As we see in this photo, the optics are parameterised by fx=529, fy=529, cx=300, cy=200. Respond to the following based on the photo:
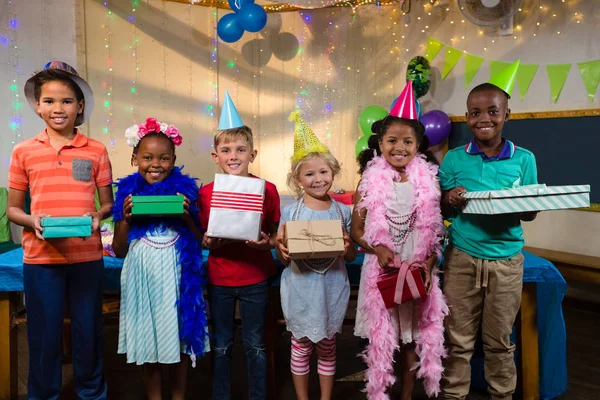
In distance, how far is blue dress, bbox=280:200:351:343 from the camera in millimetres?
2098

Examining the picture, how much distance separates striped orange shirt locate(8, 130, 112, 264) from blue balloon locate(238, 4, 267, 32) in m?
3.22

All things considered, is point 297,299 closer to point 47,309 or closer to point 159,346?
point 159,346

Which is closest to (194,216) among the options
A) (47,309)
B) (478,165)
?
(47,309)

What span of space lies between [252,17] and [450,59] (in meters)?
1.91

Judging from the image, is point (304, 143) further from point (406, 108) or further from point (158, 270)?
point (158, 270)

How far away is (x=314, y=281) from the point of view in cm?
210

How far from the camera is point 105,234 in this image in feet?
9.28

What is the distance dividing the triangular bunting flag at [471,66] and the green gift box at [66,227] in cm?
391

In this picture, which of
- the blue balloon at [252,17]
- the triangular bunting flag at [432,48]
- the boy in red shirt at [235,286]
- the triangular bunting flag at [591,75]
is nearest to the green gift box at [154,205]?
the boy in red shirt at [235,286]

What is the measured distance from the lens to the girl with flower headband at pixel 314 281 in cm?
210

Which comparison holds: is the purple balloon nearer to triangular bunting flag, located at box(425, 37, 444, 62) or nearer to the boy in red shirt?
triangular bunting flag, located at box(425, 37, 444, 62)

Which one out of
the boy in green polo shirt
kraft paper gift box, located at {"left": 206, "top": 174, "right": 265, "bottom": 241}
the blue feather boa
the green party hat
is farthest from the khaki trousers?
the blue feather boa

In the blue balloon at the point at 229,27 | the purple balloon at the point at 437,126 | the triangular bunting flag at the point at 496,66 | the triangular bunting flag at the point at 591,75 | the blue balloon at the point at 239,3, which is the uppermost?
the blue balloon at the point at 239,3

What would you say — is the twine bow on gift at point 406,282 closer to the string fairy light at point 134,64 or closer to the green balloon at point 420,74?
the green balloon at point 420,74
